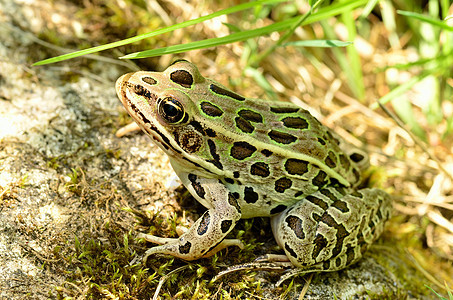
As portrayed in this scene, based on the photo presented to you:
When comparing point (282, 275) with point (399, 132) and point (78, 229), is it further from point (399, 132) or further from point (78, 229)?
point (399, 132)

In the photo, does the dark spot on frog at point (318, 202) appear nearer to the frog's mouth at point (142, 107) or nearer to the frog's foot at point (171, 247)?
the frog's foot at point (171, 247)

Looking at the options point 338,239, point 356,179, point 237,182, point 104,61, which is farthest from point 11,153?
point 356,179

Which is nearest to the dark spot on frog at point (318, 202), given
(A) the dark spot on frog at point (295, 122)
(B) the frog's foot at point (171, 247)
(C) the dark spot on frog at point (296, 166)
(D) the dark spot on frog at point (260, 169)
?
(C) the dark spot on frog at point (296, 166)

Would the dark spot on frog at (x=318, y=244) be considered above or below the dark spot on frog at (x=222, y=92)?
below

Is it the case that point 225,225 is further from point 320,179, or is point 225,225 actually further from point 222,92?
point 222,92

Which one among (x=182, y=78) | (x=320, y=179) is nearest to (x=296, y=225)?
(x=320, y=179)

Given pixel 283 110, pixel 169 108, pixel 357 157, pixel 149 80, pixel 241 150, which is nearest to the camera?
pixel 169 108
